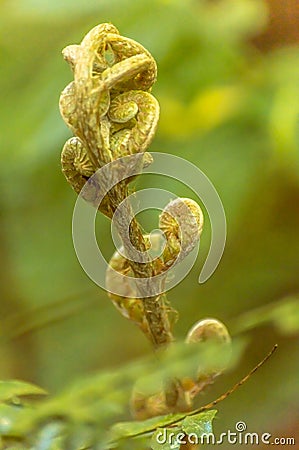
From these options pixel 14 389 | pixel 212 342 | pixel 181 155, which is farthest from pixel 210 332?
pixel 181 155

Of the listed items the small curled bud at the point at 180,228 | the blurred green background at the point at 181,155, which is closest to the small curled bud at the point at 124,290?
the small curled bud at the point at 180,228

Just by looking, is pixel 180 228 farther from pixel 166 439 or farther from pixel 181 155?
pixel 181 155

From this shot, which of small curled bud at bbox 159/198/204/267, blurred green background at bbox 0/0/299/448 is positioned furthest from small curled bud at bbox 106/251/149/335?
blurred green background at bbox 0/0/299/448

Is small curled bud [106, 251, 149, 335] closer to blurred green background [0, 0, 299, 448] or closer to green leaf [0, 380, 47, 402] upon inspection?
green leaf [0, 380, 47, 402]

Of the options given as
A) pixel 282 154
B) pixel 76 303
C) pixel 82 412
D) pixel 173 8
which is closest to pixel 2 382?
pixel 82 412

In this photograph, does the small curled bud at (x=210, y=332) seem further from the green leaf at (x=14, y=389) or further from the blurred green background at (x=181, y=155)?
the blurred green background at (x=181, y=155)
